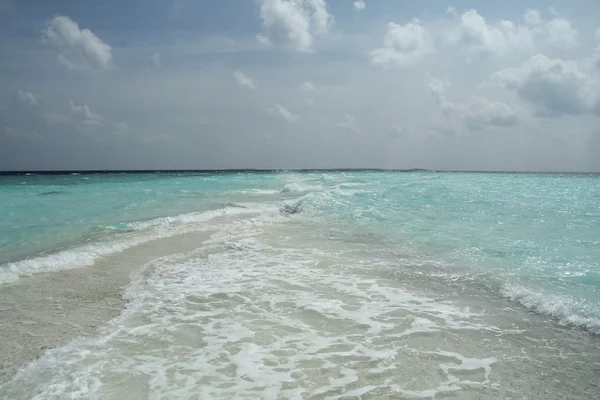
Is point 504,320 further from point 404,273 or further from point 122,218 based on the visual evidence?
point 122,218

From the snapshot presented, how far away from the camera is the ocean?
11.9 feet

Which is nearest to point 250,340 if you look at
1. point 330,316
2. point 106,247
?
point 330,316

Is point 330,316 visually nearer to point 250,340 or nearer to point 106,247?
point 250,340

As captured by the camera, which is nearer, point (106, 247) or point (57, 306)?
point (57, 306)

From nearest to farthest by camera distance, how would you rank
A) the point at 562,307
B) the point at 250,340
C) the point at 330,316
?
1. the point at 250,340
2. the point at 330,316
3. the point at 562,307

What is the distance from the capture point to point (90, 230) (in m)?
11.9

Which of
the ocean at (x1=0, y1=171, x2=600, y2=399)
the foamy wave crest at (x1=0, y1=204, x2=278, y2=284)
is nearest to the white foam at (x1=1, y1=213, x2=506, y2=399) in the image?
the ocean at (x1=0, y1=171, x2=600, y2=399)

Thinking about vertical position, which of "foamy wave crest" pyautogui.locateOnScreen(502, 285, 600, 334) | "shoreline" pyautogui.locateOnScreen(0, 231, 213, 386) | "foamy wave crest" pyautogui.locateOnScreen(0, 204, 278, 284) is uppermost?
"foamy wave crest" pyautogui.locateOnScreen(0, 204, 278, 284)

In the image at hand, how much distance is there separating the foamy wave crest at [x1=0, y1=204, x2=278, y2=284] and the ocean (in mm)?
53

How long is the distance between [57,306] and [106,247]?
406 centimetres

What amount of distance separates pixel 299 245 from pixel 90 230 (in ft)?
21.6

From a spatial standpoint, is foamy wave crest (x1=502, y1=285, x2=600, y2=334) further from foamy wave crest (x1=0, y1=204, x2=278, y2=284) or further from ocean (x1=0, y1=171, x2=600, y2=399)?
foamy wave crest (x1=0, y1=204, x2=278, y2=284)

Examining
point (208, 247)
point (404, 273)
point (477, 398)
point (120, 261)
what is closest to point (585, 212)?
Result: point (404, 273)

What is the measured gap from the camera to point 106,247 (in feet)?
31.1
